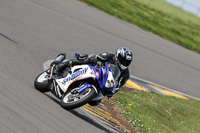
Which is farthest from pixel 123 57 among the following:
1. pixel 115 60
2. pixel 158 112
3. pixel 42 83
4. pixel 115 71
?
pixel 158 112

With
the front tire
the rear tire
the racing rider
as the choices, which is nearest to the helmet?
the racing rider

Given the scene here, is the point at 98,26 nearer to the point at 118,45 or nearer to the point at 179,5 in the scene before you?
the point at 118,45

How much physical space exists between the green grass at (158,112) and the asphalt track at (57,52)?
5.86 feet

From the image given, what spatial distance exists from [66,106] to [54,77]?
2.99ft

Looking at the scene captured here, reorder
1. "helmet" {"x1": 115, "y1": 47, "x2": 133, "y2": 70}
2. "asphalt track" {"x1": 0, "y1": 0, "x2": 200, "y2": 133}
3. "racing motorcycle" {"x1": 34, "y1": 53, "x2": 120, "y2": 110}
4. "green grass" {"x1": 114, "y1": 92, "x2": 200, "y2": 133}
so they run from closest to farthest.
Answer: "asphalt track" {"x1": 0, "y1": 0, "x2": 200, "y2": 133}, "racing motorcycle" {"x1": 34, "y1": 53, "x2": 120, "y2": 110}, "helmet" {"x1": 115, "y1": 47, "x2": 133, "y2": 70}, "green grass" {"x1": 114, "y1": 92, "x2": 200, "y2": 133}

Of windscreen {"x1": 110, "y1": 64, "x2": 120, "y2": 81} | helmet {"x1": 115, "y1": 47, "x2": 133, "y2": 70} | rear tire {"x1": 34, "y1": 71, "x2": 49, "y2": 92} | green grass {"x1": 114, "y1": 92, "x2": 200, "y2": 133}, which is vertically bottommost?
green grass {"x1": 114, "y1": 92, "x2": 200, "y2": 133}

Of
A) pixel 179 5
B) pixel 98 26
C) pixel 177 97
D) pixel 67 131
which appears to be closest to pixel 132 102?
pixel 177 97

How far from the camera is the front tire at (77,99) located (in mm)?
7043

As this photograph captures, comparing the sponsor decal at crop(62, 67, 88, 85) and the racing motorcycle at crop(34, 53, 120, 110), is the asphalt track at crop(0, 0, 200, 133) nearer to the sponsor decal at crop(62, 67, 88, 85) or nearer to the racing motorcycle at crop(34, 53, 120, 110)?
the racing motorcycle at crop(34, 53, 120, 110)

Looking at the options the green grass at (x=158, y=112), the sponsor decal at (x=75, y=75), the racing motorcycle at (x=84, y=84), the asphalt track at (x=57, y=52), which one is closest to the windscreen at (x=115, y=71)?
the racing motorcycle at (x=84, y=84)

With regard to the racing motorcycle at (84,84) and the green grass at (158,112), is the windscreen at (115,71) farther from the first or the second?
the green grass at (158,112)

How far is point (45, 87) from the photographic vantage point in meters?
7.98

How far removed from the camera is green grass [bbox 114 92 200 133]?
9.80m

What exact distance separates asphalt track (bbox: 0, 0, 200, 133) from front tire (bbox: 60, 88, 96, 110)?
0.15m
